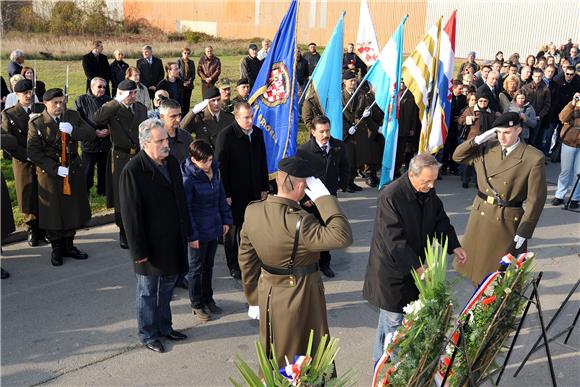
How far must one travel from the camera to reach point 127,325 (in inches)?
231

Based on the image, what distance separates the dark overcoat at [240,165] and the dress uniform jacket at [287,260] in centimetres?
234

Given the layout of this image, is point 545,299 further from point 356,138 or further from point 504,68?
point 504,68

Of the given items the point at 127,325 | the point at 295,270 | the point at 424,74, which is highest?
the point at 424,74

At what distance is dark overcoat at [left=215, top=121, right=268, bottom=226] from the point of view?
261 inches

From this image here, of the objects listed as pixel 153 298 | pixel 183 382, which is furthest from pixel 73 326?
pixel 183 382

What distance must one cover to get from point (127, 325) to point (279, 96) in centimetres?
338

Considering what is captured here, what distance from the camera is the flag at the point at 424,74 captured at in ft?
29.9

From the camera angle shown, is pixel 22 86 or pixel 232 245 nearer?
pixel 232 245

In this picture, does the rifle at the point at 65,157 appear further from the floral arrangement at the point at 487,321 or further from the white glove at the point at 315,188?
the floral arrangement at the point at 487,321

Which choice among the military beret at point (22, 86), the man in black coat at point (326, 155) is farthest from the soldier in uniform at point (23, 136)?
the man in black coat at point (326, 155)

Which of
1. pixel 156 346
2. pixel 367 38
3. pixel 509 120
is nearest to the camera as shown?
pixel 156 346

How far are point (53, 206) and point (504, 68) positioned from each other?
1227cm

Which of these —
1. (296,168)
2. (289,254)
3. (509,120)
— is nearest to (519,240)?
(509,120)

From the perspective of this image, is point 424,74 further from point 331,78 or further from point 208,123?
point 208,123
